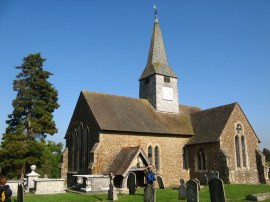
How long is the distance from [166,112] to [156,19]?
1270 cm

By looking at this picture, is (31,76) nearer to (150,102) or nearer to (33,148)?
(33,148)

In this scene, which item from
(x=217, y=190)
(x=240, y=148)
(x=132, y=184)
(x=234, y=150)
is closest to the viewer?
(x=217, y=190)

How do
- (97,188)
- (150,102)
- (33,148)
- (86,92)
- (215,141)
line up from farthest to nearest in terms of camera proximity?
(150,102) → (33,148) → (86,92) → (215,141) → (97,188)

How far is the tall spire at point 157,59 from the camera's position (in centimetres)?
3450

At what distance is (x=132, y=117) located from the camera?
2886cm

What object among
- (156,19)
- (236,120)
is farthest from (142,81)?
(236,120)

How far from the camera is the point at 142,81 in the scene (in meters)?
35.7

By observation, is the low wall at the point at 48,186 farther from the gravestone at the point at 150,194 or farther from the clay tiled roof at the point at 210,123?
the clay tiled roof at the point at 210,123

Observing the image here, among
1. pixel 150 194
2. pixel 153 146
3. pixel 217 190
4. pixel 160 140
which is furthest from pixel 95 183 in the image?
pixel 217 190

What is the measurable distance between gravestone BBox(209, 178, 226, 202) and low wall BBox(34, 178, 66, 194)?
12.5 m

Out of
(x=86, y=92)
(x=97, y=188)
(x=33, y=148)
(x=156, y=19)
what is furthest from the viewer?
(x=156, y=19)

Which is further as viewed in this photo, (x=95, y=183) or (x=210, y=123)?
(x=210, y=123)

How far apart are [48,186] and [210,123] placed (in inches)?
679

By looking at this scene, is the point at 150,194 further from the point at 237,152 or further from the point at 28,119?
the point at 28,119
